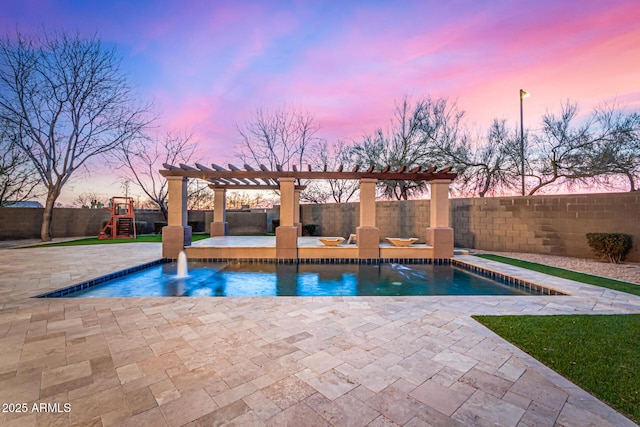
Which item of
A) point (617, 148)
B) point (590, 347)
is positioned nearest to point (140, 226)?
point (590, 347)

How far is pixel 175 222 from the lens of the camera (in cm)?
870

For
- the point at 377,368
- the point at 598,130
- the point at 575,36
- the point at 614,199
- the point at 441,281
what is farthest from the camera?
the point at 598,130

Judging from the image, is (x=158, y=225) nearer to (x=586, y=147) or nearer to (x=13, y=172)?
(x=13, y=172)

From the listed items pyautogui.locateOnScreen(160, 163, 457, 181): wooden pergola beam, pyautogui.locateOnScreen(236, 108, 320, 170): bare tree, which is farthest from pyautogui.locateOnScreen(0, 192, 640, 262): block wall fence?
pyautogui.locateOnScreen(236, 108, 320, 170): bare tree

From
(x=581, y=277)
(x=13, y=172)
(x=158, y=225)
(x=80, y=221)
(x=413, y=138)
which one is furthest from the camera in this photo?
(x=158, y=225)

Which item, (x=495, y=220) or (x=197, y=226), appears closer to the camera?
(x=495, y=220)

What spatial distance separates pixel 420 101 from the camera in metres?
15.3

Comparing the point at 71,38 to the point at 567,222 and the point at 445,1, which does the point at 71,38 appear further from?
the point at 567,222

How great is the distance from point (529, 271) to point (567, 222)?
367 cm

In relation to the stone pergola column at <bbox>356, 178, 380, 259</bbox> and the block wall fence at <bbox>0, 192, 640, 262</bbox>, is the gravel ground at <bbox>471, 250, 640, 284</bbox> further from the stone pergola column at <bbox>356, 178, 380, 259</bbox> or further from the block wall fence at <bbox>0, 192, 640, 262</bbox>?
the stone pergola column at <bbox>356, 178, 380, 259</bbox>

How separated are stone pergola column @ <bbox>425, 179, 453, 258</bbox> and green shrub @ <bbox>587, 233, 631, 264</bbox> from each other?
383cm

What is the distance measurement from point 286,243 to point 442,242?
5.07m

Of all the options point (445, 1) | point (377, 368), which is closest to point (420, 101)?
point (445, 1)

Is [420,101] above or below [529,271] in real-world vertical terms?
above
